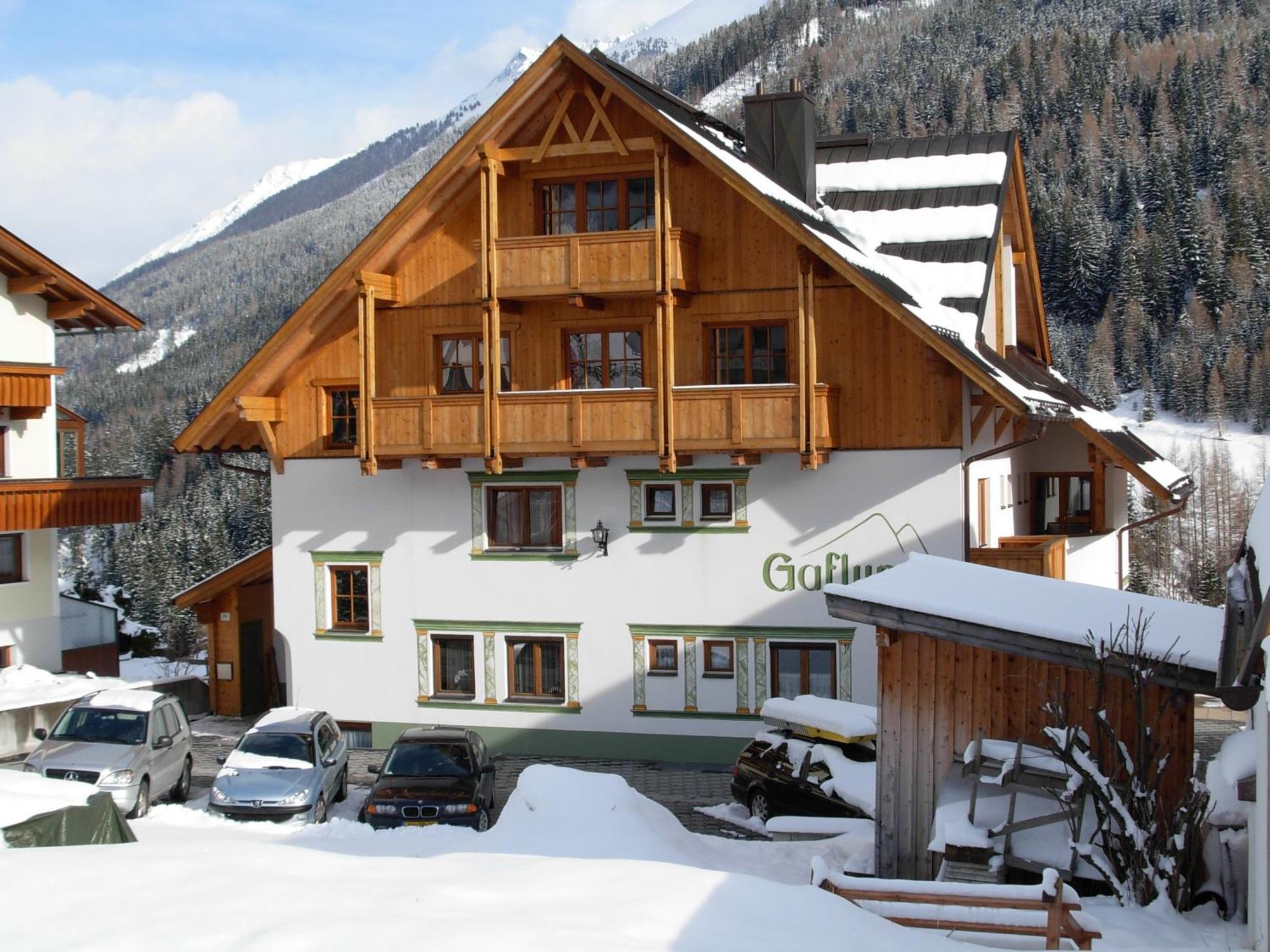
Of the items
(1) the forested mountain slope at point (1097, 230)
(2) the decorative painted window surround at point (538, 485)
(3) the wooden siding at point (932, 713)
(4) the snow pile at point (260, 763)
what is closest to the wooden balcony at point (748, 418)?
(2) the decorative painted window surround at point (538, 485)

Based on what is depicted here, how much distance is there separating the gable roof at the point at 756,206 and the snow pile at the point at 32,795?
9.97 metres

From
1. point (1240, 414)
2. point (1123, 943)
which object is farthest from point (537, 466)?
point (1240, 414)

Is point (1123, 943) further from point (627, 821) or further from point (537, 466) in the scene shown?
point (537, 466)

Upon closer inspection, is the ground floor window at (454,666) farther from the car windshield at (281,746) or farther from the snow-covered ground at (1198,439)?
the snow-covered ground at (1198,439)

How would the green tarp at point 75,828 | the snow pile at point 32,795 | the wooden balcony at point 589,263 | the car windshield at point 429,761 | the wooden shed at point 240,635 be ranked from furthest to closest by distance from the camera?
the wooden shed at point 240,635 < the wooden balcony at point 589,263 < the car windshield at point 429,761 < the snow pile at point 32,795 < the green tarp at point 75,828

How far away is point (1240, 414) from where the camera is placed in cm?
12231

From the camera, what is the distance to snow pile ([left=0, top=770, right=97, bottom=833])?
44.9 feet

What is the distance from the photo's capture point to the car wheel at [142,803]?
19.4m

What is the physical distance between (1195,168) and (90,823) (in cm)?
14979

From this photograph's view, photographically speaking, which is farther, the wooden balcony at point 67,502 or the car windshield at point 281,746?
the wooden balcony at point 67,502

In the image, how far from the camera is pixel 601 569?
2425 centimetres

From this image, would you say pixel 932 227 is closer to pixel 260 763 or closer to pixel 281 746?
pixel 281 746

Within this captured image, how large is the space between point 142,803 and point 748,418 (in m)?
11.0

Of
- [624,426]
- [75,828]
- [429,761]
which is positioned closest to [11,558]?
[429,761]
